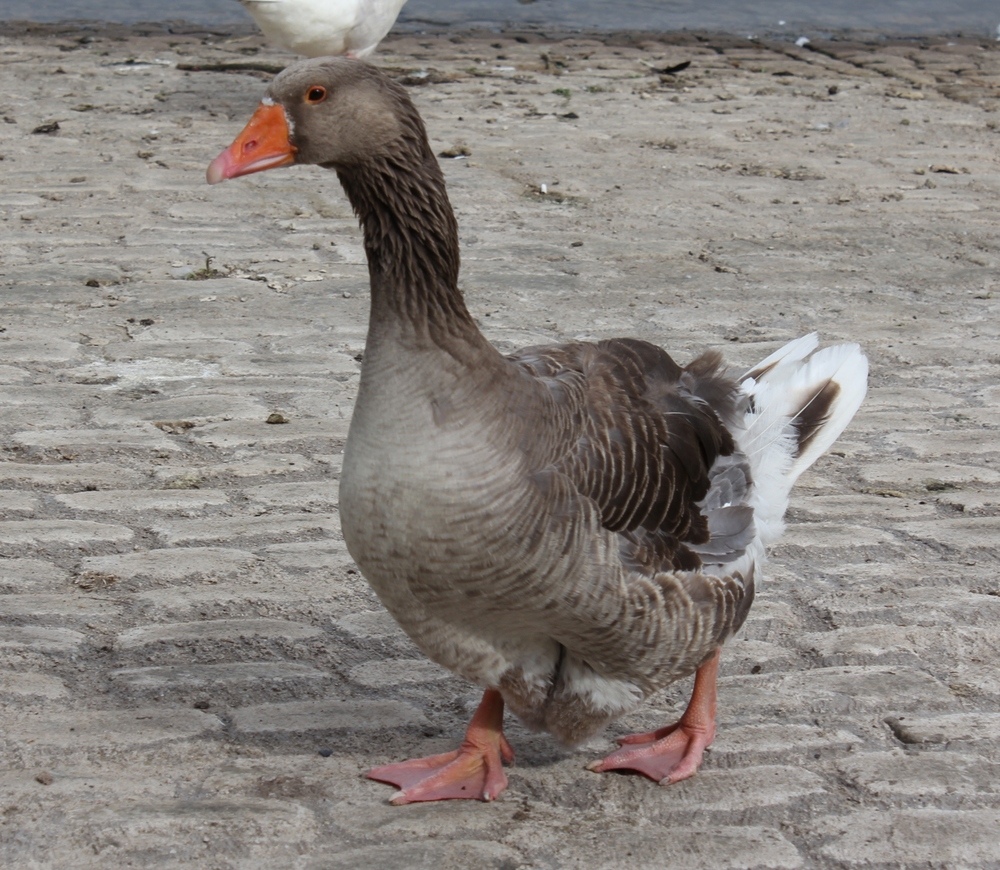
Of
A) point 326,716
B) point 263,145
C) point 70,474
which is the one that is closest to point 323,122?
point 263,145

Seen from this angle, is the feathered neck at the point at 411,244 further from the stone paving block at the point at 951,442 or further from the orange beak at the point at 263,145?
the stone paving block at the point at 951,442

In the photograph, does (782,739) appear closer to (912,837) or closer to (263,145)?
(912,837)

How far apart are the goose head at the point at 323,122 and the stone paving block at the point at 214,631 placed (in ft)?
5.11

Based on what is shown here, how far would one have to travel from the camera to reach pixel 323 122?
3139 millimetres

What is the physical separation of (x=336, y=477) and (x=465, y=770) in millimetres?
1885

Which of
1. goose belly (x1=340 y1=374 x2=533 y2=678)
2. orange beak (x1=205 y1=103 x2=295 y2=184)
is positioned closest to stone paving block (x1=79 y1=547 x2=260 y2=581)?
goose belly (x1=340 y1=374 x2=533 y2=678)

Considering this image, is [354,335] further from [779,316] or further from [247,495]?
[779,316]

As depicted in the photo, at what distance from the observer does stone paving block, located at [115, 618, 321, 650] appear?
410 centimetres

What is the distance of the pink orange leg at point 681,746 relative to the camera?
359cm

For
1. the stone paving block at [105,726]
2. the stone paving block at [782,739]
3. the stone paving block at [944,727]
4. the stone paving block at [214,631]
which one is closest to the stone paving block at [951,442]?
the stone paving block at [944,727]

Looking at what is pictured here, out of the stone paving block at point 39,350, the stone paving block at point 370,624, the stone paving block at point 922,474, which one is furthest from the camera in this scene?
the stone paving block at point 39,350

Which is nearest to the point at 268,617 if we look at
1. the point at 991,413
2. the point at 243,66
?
the point at 991,413

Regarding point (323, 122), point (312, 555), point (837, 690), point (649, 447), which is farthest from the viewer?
point (312, 555)

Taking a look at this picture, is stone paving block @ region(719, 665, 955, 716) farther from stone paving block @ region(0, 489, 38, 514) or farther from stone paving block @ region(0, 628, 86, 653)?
stone paving block @ region(0, 489, 38, 514)
